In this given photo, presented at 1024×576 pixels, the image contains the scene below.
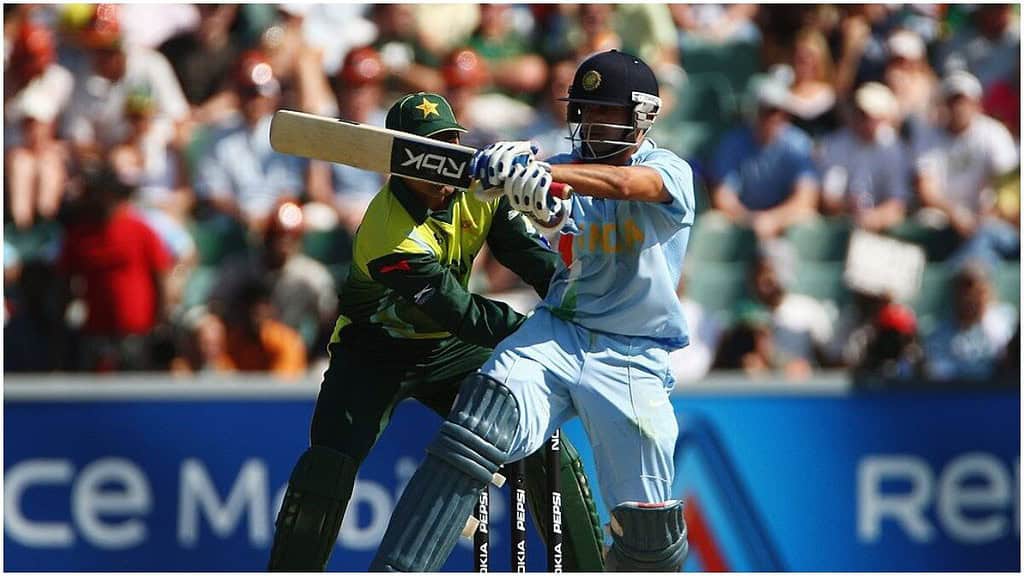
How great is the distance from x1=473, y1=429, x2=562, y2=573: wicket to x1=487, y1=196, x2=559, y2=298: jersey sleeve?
55 centimetres

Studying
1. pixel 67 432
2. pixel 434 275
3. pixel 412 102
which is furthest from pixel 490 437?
pixel 67 432

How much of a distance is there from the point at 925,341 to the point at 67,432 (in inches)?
160

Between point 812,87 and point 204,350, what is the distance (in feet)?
12.4

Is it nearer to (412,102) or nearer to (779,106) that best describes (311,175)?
(779,106)

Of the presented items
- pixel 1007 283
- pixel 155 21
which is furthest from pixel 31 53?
pixel 1007 283

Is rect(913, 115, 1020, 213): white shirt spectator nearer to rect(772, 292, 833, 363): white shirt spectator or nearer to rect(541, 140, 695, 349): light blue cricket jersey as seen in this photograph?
rect(772, 292, 833, 363): white shirt spectator

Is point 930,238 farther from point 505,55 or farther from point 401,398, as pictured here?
point 401,398

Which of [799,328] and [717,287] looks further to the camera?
[717,287]

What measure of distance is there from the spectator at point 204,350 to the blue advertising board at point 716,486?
2.56 ft

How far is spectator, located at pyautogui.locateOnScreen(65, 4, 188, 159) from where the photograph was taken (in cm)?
996

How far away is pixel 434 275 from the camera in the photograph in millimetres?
5277

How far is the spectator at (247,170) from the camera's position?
9594mm

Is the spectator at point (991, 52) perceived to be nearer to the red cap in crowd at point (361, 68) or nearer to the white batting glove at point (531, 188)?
the red cap in crowd at point (361, 68)

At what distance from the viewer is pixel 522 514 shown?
5.29 meters
